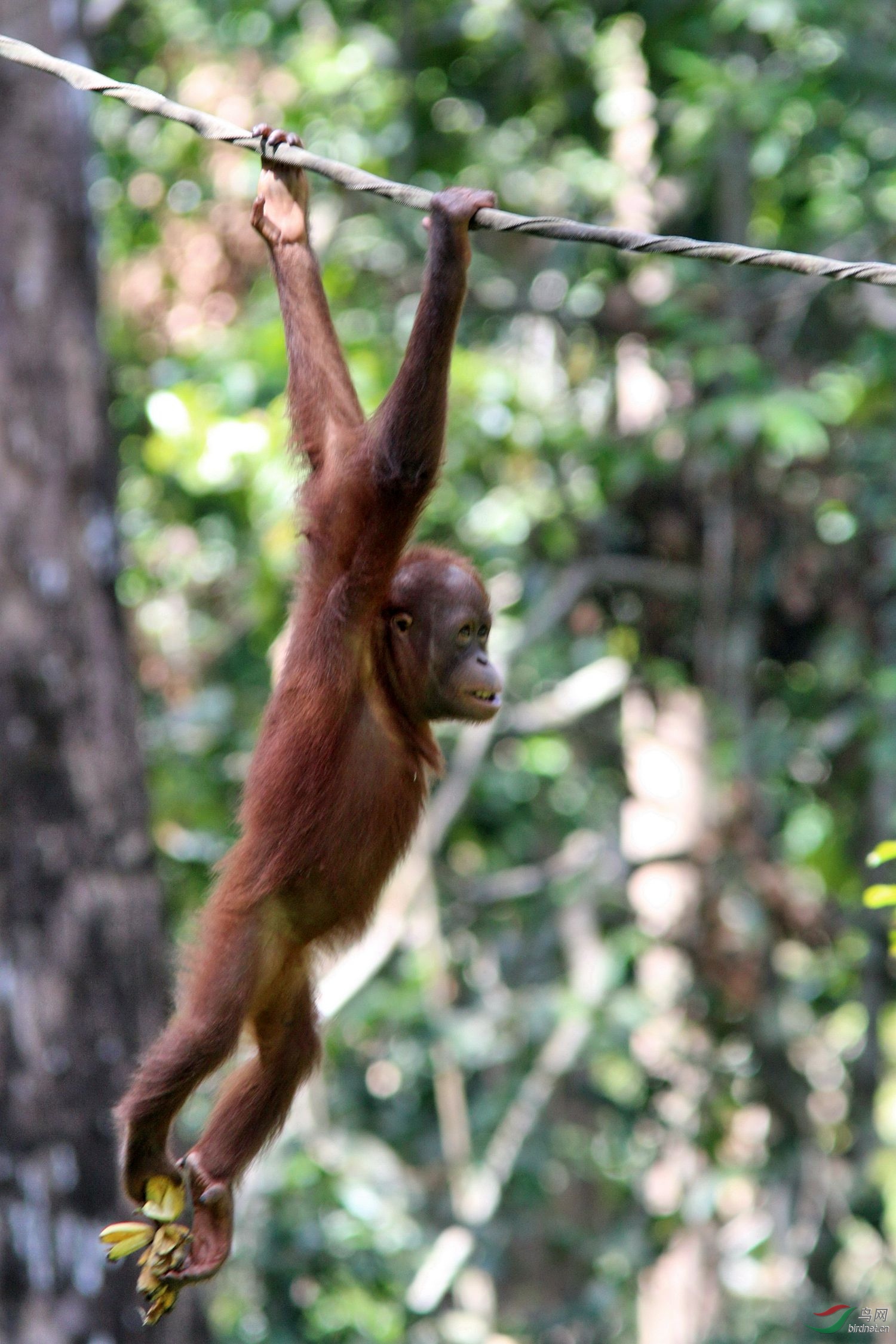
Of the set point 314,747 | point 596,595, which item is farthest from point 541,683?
point 314,747

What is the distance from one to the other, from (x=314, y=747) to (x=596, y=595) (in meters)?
3.89

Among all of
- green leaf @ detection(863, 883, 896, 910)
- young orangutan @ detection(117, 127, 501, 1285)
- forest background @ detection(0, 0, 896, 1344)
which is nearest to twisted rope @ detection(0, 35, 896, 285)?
young orangutan @ detection(117, 127, 501, 1285)

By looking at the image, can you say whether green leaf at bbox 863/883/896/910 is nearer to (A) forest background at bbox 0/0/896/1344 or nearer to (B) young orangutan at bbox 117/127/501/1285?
(B) young orangutan at bbox 117/127/501/1285

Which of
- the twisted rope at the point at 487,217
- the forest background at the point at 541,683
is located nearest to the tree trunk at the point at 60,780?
the forest background at the point at 541,683

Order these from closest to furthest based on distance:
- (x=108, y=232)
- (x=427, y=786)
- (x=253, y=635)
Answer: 1. (x=427, y=786)
2. (x=253, y=635)
3. (x=108, y=232)

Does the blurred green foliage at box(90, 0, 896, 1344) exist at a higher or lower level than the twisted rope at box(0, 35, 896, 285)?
lower

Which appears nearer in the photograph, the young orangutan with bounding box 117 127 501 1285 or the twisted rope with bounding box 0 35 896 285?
the twisted rope with bounding box 0 35 896 285

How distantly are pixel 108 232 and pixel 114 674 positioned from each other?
3.56 meters

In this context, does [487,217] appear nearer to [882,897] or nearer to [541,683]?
[882,897]

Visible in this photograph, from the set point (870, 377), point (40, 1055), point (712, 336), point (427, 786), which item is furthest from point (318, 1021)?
point (870, 377)

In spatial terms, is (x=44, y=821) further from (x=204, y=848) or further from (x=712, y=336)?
(x=712, y=336)

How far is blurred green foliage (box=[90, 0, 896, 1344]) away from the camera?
222 inches

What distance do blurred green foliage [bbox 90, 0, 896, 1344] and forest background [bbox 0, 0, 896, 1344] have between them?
0.02 metres

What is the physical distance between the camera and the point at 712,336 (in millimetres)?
5430
